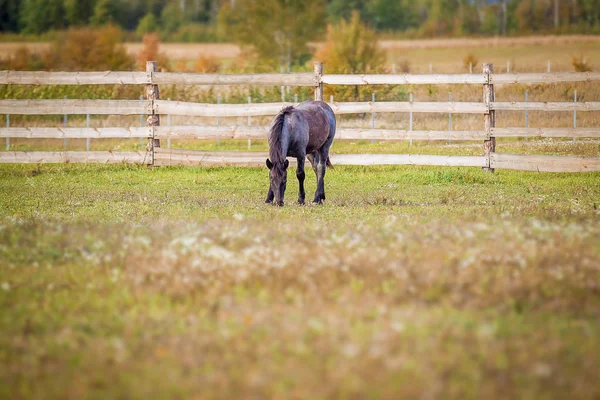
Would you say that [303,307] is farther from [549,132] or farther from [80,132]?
[80,132]

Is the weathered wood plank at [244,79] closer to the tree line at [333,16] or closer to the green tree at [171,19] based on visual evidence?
the tree line at [333,16]

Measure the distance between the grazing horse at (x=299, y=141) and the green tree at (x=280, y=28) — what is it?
156 ft

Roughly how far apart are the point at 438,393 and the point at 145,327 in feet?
7.42

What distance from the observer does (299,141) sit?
1360 cm

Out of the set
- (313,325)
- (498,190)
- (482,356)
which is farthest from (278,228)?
(498,190)

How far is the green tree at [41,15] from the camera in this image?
8469 cm

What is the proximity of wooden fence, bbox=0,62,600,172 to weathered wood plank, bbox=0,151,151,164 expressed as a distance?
0.02m

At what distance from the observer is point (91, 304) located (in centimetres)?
655

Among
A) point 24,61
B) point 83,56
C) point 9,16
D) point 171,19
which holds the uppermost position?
point 171,19

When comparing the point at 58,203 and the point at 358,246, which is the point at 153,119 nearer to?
the point at 58,203

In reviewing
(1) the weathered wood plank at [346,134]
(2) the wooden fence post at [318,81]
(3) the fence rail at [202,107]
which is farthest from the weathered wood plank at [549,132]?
(2) the wooden fence post at [318,81]

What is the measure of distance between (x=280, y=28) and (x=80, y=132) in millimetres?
45863

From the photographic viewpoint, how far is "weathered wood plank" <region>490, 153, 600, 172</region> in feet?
54.3

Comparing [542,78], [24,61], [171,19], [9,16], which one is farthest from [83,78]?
[171,19]
